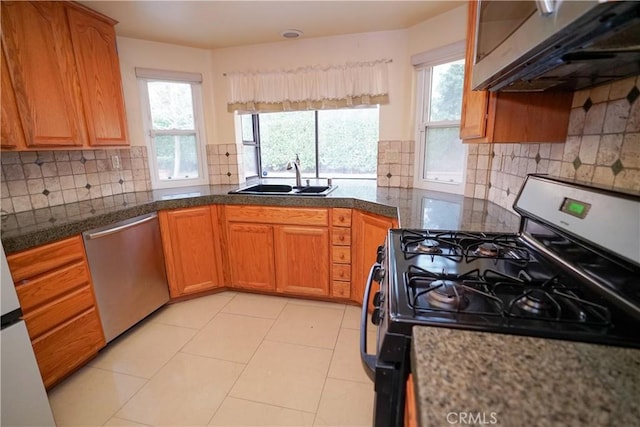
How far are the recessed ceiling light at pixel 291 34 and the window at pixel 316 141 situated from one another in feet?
2.21

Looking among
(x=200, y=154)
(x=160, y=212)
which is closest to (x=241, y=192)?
(x=160, y=212)

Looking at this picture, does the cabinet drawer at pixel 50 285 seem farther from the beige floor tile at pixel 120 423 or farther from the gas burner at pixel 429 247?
the gas burner at pixel 429 247

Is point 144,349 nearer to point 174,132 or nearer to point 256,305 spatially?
point 256,305

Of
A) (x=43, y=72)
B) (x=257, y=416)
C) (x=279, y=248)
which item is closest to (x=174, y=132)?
(x=43, y=72)

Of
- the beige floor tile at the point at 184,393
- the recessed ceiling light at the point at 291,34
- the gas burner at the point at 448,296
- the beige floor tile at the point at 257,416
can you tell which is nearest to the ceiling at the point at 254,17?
the recessed ceiling light at the point at 291,34

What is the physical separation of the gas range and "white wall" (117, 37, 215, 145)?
102 inches

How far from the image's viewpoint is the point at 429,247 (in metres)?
1.19

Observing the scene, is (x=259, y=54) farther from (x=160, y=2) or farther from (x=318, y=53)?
(x=160, y=2)

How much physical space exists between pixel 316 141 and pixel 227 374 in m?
2.17

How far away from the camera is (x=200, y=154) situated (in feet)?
9.87

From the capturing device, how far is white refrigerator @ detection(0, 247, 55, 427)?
118 centimetres

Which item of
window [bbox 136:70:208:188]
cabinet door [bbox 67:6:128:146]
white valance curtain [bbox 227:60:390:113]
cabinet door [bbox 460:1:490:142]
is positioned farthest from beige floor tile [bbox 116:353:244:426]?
white valance curtain [bbox 227:60:390:113]

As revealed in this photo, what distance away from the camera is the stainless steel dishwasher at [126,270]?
185 centimetres

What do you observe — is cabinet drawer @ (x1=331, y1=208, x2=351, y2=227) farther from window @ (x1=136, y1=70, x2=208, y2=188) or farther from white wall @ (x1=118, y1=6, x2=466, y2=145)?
window @ (x1=136, y1=70, x2=208, y2=188)
